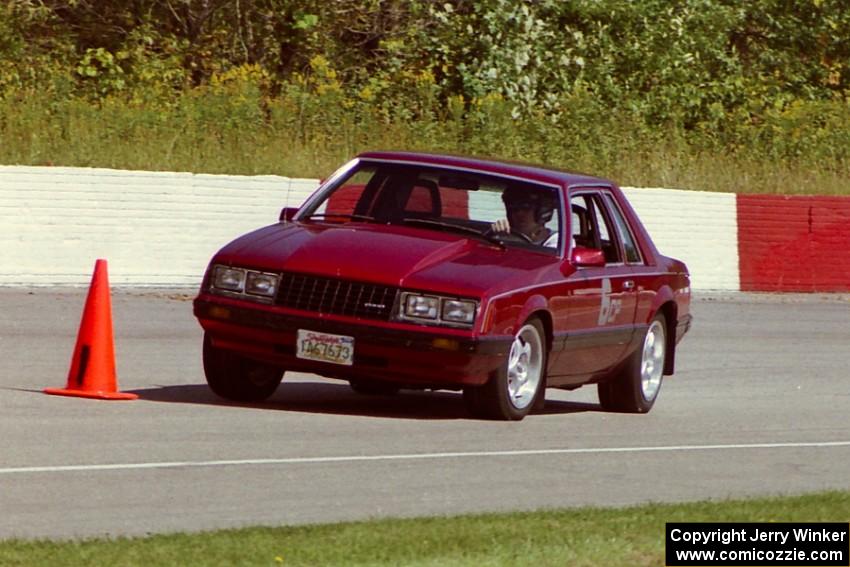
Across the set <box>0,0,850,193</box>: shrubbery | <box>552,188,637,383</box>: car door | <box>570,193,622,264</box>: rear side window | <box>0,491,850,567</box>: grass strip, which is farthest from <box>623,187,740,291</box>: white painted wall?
<box>0,491,850,567</box>: grass strip

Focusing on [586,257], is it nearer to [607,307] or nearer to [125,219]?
[607,307]

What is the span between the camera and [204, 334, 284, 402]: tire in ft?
35.9

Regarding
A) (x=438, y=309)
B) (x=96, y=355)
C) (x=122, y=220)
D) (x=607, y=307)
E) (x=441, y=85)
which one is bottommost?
(x=96, y=355)

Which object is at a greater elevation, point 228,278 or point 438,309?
point 228,278

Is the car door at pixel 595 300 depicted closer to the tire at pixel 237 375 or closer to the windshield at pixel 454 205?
the windshield at pixel 454 205

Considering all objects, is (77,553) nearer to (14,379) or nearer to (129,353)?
(14,379)

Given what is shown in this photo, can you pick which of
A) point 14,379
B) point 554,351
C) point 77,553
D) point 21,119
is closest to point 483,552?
point 77,553

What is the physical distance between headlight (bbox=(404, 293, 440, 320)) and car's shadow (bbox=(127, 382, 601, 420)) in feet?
3.26

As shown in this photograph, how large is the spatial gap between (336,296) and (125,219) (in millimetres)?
8905

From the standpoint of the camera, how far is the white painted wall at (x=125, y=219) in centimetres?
1830

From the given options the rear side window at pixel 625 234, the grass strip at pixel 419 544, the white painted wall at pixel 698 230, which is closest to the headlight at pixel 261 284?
the rear side window at pixel 625 234

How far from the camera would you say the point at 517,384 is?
36.2ft

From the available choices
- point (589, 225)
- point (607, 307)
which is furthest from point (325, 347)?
point (589, 225)

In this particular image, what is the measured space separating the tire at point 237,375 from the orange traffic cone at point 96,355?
1.66ft
